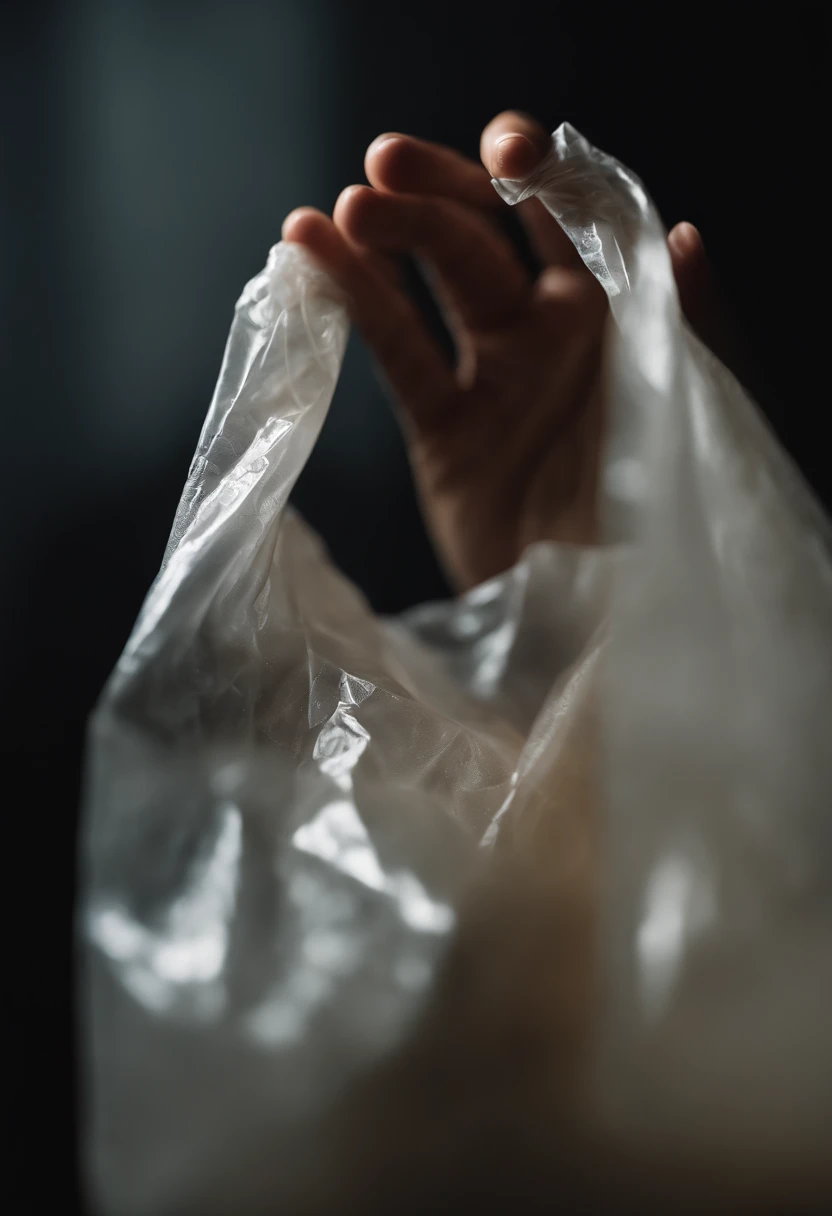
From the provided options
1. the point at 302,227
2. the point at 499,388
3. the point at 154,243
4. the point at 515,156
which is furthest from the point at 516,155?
the point at 154,243

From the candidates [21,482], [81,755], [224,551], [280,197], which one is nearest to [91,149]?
[280,197]

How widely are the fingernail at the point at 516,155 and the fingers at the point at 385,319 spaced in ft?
0.32

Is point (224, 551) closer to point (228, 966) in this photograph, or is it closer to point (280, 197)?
Result: point (228, 966)

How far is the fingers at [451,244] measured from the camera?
394mm

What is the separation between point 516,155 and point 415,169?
8 centimetres

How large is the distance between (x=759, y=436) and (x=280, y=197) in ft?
2.18

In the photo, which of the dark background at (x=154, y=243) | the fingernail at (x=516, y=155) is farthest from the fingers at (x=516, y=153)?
the dark background at (x=154, y=243)

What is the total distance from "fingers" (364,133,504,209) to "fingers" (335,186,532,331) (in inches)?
0.5

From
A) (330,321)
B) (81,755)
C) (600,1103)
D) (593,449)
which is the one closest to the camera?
(600,1103)

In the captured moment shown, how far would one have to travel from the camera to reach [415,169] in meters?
0.38

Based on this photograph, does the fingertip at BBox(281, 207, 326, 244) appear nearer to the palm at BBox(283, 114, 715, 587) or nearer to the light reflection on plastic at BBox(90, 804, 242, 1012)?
the palm at BBox(283, 114, 715, 587)

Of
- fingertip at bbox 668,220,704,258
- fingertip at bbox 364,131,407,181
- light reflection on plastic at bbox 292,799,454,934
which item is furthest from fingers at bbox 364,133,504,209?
light reflection on plastic at bbox 292,799,454,934

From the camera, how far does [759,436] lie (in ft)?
0.94

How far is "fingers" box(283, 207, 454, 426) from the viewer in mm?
394
